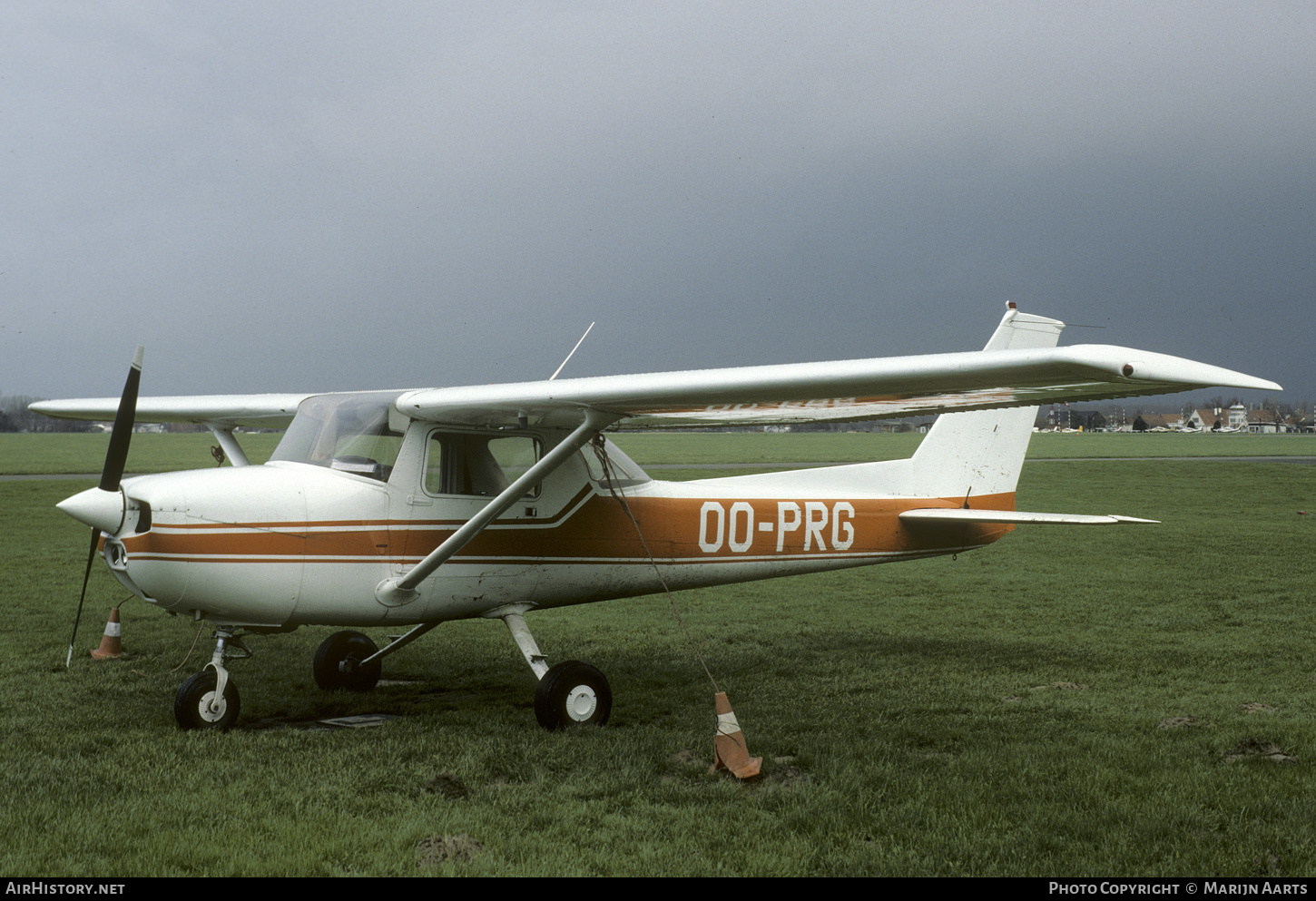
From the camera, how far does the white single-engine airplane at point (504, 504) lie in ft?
18.8

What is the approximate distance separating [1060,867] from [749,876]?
1359mm

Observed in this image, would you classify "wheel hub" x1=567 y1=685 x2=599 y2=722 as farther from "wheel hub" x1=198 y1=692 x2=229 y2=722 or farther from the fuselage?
"wheel hub" x1=198 y1=692 x2=229 y2=722

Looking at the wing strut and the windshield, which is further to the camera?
the windshield

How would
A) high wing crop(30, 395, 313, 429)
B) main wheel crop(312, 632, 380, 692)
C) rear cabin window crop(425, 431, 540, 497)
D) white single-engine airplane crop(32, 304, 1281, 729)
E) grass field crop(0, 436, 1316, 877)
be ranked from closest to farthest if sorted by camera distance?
1. grass field crop(0, 436, 1316, 877)
2. white single-engine airplane crop(32, 304, 1281, 729)
3. rear cabin window crop(425, 431, 540, 497)
4. main wheel crop(312, 632, 380, 692)
5. high wing crop(30, 395, 313, 429)

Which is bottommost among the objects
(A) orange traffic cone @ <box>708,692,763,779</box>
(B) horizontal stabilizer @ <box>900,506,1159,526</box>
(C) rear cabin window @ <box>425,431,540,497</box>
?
(A) orange traffic cone @ <box>708,692,763,779</box>

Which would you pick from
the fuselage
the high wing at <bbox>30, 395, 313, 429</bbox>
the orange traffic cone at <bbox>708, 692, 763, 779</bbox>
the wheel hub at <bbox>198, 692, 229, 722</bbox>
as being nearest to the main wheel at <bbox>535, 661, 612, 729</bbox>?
the fuselage

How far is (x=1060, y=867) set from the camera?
4.27 metres

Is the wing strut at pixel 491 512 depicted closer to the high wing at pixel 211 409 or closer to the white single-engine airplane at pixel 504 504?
the white single-engine airplane at pixel 504 504

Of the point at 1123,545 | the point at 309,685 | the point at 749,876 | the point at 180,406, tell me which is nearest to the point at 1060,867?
the point at 749,876

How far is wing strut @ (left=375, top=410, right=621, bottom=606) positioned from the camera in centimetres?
634

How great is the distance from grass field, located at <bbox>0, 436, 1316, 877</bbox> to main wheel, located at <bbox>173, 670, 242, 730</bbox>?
0.43ft

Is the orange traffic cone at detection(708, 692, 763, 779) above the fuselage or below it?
below

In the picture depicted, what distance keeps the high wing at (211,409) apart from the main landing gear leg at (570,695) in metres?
3.31
